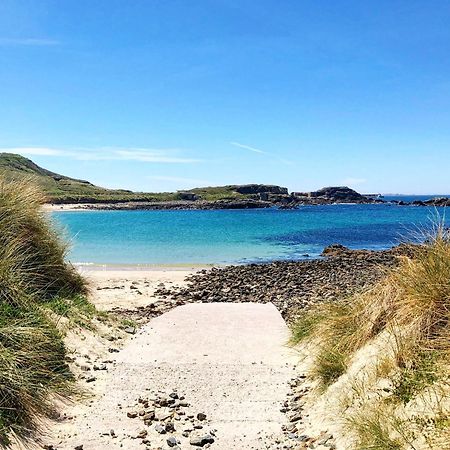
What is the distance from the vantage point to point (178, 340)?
1127cm

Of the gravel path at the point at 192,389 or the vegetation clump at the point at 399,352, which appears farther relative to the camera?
the gravel path at the point at 192,389

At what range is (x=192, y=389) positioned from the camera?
8281 millimetres

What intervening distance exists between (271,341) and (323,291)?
805 cm

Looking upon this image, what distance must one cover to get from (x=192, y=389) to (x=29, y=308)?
3248 millimetres

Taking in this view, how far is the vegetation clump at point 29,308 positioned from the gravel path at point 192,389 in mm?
679

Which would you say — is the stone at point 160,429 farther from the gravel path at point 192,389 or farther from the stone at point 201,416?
the stone at point 201,416

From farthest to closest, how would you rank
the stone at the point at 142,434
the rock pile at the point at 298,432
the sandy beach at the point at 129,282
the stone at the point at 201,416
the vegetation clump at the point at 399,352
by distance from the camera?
the sandy beach at the point at 129,282 → the stone at the point at 201,416 → the stone at the point at 142,434 → the rock pile at the point at 298,432 → the vegetation clump at the point at 399,352

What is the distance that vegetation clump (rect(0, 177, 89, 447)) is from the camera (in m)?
6.35

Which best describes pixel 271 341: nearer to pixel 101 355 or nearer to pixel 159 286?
pixel 101 355

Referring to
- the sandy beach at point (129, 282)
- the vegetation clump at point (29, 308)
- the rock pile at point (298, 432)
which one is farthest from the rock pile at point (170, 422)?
the sandy beach at point (129, 282)

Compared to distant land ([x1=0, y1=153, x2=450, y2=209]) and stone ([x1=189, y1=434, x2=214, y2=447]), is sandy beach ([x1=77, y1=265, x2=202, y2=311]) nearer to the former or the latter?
stone ([x1=189, y1=434, x2=214, y2=447])

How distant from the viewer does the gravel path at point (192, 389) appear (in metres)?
6.54

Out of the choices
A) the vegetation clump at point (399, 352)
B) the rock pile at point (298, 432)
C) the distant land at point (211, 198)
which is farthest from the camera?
the distant land at point (211, 198)

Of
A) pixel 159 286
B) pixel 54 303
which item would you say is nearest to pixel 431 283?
pixel 54 303
